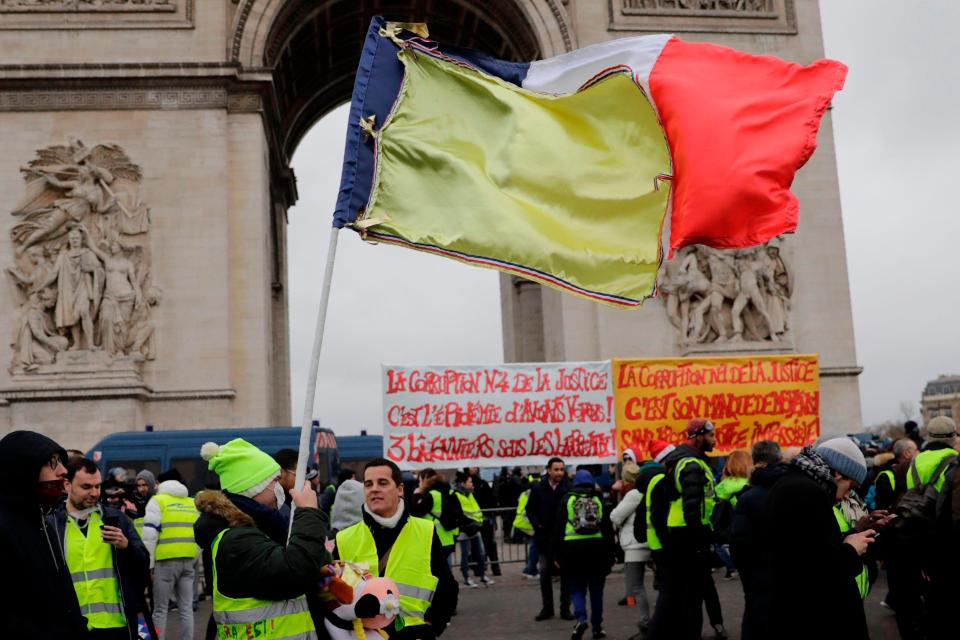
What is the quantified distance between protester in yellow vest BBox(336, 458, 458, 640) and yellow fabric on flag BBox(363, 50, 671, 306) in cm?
181

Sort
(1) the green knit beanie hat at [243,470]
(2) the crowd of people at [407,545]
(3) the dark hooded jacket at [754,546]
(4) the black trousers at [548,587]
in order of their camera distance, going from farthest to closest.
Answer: (4) the black trousers at [548,587] < (3) the dark hooded jacket at [754,546] < (1) the green knit beanie hat at [243,470] < (2) the crowd of people at [407,545]

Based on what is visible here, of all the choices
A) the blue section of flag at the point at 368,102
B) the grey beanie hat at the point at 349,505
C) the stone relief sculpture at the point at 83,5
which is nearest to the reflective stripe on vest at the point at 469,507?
the grey beanie hat at the point at 349,505

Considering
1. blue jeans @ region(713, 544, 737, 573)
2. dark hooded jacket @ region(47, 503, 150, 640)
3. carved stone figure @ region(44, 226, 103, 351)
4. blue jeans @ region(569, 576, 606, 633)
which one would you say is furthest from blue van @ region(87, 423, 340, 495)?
dark hooded jacket @ region(47, 503, 150, 640)

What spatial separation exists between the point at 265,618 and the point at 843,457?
298cm

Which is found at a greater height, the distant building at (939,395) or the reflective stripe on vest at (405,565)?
the distant building at (939,395)

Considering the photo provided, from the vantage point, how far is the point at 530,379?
13016mm

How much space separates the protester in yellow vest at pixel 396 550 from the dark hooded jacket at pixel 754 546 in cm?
180

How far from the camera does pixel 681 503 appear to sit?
27.7 feet

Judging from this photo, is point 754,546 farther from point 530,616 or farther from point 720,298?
point 720,298

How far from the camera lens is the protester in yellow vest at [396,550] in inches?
177

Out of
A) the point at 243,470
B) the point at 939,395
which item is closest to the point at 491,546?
the point at 243,470

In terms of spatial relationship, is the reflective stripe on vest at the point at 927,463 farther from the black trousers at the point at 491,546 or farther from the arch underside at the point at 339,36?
the arch underside at the point at 339,36

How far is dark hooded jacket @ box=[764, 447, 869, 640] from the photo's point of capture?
455 centimetres

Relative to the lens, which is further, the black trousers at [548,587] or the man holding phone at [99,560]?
the black trousers at [548,587]
